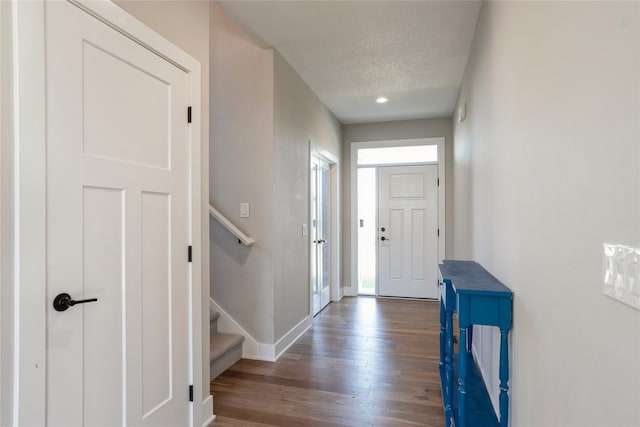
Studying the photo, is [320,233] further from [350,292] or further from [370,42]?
[370,42]

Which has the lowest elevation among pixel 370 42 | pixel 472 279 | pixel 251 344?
pixel 251 344

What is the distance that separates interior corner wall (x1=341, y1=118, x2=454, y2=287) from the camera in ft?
16.3

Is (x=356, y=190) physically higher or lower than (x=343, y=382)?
higher

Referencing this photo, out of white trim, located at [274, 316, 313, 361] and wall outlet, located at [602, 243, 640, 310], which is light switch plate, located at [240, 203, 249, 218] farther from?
wall outlet, located at [602, 243, 640, 310]

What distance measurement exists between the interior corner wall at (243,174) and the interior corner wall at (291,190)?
80 millimetres

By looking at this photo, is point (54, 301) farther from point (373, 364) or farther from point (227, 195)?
point (373, 364)

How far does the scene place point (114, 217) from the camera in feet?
4.77

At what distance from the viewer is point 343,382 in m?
2.55

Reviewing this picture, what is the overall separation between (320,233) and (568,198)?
11.9ft

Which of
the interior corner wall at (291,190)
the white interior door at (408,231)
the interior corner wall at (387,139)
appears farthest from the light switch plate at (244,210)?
the white interior door at (408,231)

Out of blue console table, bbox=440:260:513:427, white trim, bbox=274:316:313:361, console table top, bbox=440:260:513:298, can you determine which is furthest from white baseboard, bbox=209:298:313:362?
console table top, bbox=440:260:513:298

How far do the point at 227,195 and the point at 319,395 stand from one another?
1.82 m

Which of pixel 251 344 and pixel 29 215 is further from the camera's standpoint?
pixel 251 344

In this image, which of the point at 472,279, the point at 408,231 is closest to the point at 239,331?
the point at 472,279
